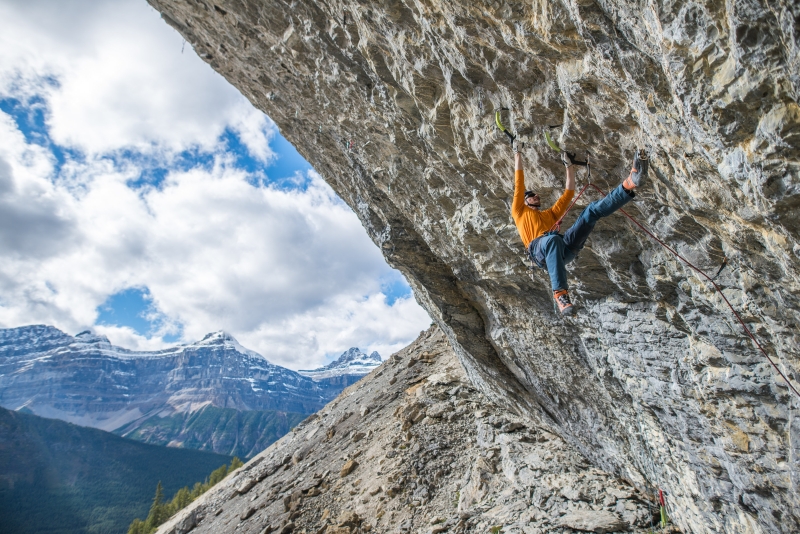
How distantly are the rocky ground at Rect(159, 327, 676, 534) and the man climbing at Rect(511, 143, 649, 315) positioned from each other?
5973 mm

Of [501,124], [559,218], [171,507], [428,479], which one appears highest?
[171,507]

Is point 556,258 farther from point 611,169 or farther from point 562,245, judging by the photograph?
point 611,169

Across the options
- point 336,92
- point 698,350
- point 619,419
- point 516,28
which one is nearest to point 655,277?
point 698,350

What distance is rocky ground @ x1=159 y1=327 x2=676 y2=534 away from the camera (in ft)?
30.7

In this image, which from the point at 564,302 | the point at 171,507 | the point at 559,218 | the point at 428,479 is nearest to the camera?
the point at 564,302

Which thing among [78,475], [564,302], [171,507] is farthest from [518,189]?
[78,475]

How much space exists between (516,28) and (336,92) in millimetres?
4988

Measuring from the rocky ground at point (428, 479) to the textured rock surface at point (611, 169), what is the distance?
3.56ft

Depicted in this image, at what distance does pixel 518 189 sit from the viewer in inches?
225

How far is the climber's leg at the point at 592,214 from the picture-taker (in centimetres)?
453

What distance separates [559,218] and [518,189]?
2.21 feet

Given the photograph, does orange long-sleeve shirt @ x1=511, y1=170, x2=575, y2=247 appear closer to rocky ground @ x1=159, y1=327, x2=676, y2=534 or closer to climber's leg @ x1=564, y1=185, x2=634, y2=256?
climber's leg @ x1=564, y1=185, x2=634, y2=256

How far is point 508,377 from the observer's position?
12875 mm

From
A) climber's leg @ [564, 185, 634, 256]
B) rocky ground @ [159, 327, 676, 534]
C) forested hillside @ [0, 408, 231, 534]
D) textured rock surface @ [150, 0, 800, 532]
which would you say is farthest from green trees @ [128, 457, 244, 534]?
forested hillside @ [0, 408, 231, 534]
